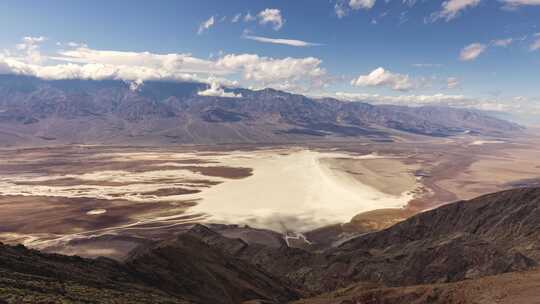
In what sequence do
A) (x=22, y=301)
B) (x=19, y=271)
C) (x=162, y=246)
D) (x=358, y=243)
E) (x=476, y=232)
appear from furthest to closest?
1. (x=358, y=243)
2. (x=476, y=232)
3. (x=162, y=246)
4. (x=19, y=271)
5. (x=22, y=301)

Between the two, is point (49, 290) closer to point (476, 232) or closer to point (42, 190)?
point (476, 232)

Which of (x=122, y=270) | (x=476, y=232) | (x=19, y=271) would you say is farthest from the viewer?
(x=476, y=232)

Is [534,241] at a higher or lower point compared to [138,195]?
higher

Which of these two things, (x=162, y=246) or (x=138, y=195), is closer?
(x=162, y=246)

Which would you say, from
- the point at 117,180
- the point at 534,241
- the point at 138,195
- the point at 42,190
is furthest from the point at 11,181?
the point at 534,241

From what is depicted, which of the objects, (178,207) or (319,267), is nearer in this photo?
(319,267)

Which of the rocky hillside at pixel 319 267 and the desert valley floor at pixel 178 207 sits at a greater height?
the rocky hillside at pixel 319 267

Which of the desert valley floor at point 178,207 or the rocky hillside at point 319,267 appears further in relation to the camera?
the desert valley floor at point 178,207

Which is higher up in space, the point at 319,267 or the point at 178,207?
the point at 319,267

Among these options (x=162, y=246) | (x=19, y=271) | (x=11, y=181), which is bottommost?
(x=11, y=181)
